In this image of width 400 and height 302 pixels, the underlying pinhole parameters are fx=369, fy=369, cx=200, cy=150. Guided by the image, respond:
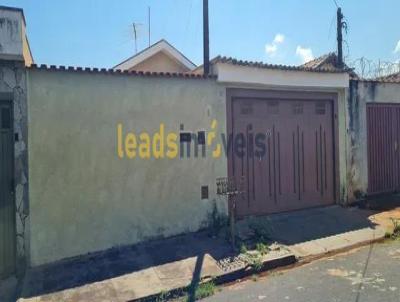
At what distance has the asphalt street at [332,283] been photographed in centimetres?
438

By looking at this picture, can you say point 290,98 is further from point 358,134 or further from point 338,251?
point 338,251

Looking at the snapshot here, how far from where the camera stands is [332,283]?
4766 mm

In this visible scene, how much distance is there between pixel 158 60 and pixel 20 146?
34.2ft

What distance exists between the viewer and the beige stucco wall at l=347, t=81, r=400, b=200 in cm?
910

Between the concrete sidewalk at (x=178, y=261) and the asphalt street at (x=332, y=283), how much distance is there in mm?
368

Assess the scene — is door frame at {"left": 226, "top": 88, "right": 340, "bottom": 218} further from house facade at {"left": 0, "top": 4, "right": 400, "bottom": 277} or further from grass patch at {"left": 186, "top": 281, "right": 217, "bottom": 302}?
grass patch at {"left": 186, "top": 281, "right": 217, "bottom": 302}

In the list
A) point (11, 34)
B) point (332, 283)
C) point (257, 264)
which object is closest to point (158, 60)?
point (11, 34)

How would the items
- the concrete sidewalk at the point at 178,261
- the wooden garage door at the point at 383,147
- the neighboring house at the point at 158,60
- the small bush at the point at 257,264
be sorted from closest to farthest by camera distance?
the concrete sidewalk at the point at 178,261, the small bush at the point at 257,264, the wooden garage door at the point at 383,147, the neighboring house at the point at 158,60

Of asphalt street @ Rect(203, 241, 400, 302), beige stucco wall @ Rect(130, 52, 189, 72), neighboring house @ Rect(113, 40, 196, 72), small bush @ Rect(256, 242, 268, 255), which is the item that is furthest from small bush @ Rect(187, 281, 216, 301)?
beige stucco wall @ Rect(130, 52, 189, 72)

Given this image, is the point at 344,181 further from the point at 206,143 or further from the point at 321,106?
the point at 206,143

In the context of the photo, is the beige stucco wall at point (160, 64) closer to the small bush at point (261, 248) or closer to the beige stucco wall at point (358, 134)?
the beige stucco wall at point (358, 134)

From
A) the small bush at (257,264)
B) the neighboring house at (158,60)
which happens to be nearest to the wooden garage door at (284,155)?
the small bush at (257,264)

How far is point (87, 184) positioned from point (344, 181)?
610cm

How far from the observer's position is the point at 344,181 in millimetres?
8969
